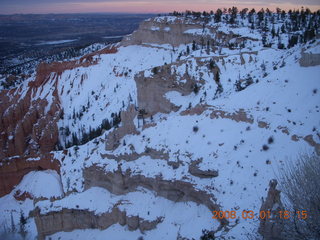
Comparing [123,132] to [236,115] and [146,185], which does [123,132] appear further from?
[236,115]

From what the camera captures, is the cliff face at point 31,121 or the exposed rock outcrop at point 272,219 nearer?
the exposed rock outcrop at point 272,219

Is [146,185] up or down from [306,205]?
down

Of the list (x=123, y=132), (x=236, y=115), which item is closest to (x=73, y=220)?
(x=123, y=132)

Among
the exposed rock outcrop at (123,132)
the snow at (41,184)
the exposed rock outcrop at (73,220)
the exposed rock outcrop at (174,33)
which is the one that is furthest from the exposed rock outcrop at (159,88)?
the exposed rock outcrop at (174,33)

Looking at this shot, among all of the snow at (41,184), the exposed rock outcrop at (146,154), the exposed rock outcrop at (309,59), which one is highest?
the exposed rock outcrop at (309,59)

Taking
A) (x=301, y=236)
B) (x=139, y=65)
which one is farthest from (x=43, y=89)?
(x=301, y=236)

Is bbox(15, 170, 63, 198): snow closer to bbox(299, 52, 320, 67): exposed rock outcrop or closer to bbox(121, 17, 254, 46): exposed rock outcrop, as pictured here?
bbox(299, 52, 320, 67): exposed rock outcrop

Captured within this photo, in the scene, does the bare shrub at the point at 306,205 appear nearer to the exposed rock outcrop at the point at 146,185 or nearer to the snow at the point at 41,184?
the exposed rock outcrop at the point at 146,185

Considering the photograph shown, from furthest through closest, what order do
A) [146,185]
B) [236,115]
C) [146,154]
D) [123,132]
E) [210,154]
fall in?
1. [123,132]
2. [146,154]
3. [236,115]
4. [146,185]
5. [210,154]
